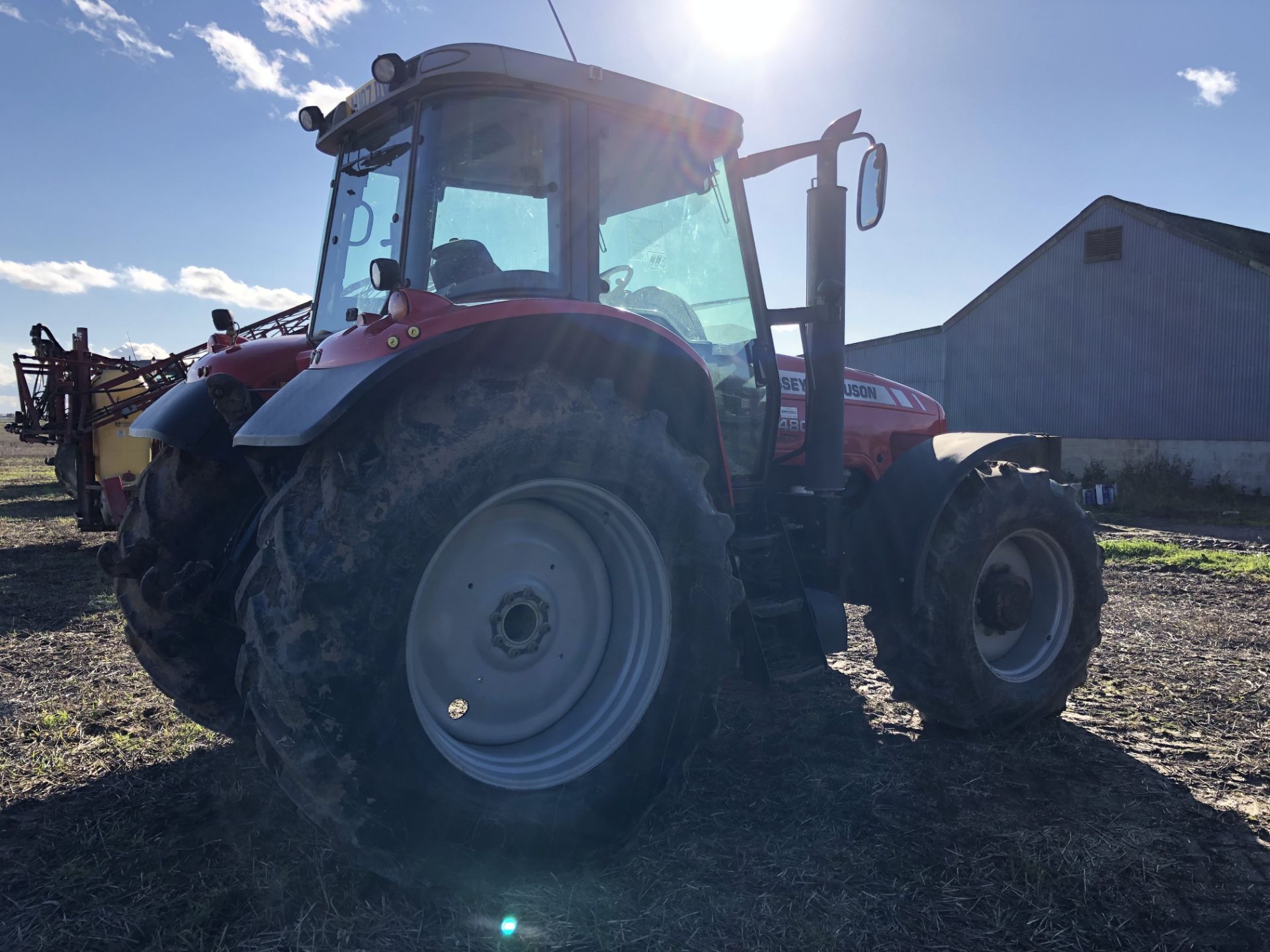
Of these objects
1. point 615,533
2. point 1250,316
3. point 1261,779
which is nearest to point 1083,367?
point 1250,316

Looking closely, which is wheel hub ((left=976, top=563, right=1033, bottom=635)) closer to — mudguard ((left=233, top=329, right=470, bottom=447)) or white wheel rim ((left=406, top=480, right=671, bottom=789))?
white wheel rim ((left=406, top=480, right=671, bottom=789))

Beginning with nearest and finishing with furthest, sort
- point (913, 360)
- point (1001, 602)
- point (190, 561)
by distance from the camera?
point (190, 561)
point (1001, 602)
point (913, 360)

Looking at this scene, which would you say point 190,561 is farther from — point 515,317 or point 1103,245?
point 1103,245

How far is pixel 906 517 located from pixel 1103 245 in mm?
20950

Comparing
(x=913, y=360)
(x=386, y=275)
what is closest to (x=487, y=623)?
(x=386, y=275)

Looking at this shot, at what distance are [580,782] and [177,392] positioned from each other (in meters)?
2.18

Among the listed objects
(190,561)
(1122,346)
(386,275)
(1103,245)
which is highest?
(1103,245)

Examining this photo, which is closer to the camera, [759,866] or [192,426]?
[759,866]

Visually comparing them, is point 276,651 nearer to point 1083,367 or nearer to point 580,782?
point 580,782

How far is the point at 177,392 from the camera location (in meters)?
3.38

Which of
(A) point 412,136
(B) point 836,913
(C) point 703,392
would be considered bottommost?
(B) point 836,913

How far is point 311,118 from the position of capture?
352 cm

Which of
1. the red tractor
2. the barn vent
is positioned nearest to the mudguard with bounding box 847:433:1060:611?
the red tractor

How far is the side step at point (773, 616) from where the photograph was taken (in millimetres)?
3217
